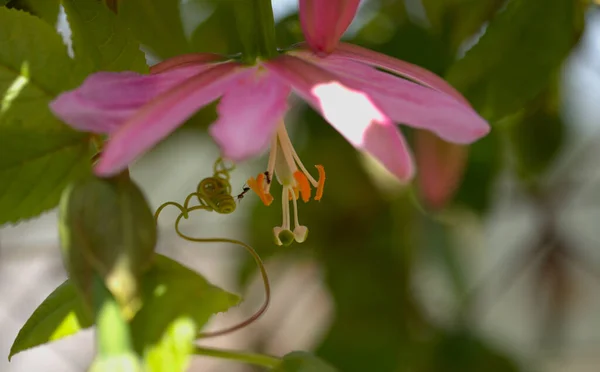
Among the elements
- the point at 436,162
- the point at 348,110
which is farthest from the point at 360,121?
the point at 436,162

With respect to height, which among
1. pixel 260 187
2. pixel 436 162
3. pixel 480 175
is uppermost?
pixel 260 187

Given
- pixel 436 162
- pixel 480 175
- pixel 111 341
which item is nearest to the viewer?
pixel 111 341

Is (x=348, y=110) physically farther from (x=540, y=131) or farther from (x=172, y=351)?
(x=540, y=131)

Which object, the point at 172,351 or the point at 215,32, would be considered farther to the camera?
the point at 215,32

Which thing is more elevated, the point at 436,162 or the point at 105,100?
the point at 105,100

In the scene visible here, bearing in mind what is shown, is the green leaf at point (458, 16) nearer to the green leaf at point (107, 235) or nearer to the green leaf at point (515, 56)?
the green leaf at point (515, 56)

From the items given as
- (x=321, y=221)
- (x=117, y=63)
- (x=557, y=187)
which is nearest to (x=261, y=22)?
(x=117, y=63)

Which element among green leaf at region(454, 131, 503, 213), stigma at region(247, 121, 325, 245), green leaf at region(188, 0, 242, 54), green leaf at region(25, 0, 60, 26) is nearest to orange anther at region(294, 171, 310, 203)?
stigma at region(247, 121, 325, 245)

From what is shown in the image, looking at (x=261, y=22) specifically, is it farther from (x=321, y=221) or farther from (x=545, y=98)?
(x=321, y=221)
